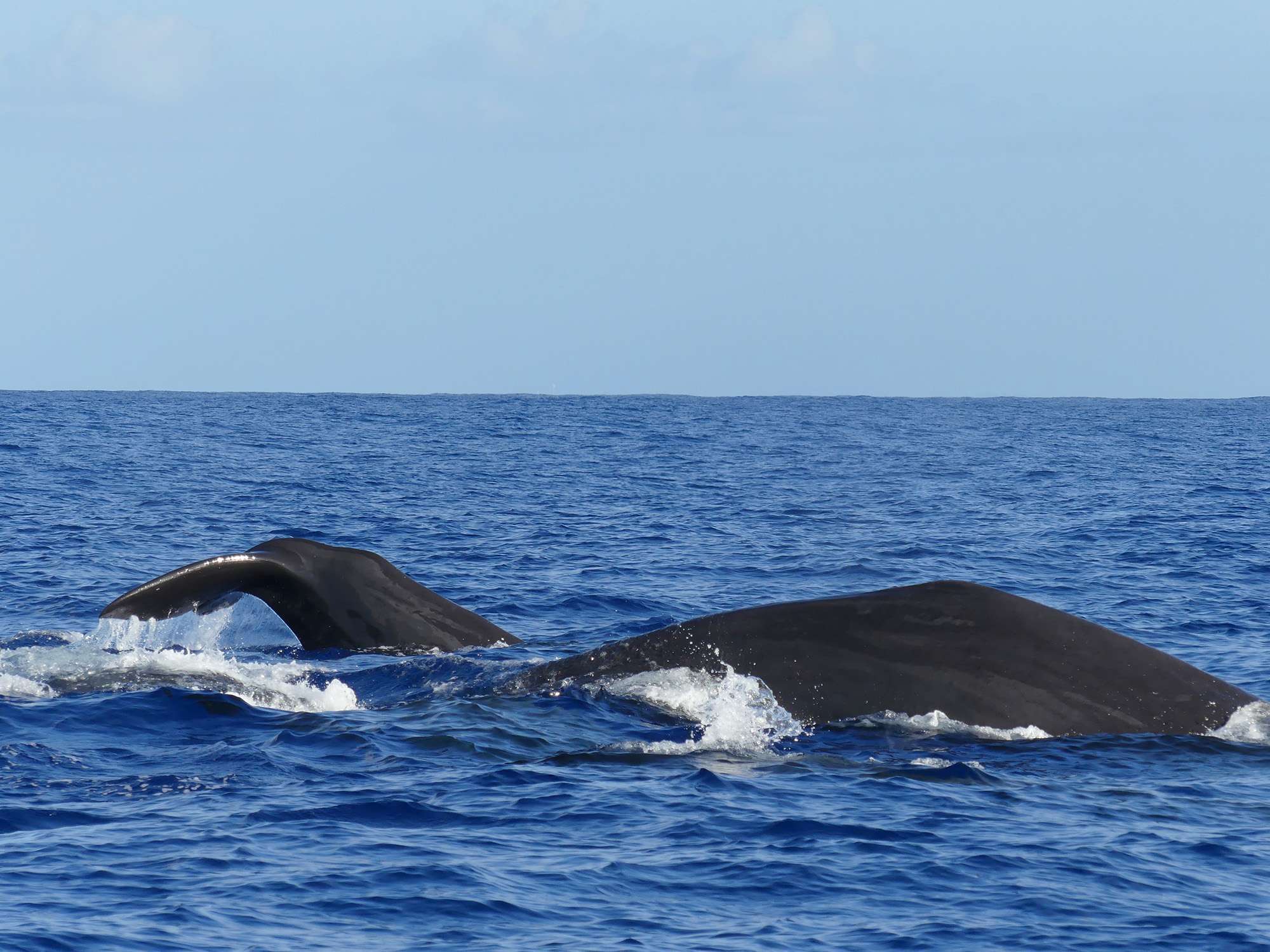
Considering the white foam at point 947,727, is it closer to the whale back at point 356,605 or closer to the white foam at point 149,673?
the white foam at point 149,673

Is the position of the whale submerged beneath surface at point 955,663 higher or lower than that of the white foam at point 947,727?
higher

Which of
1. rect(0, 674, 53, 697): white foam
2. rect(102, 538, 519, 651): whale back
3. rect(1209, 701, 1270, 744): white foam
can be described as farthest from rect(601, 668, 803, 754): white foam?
rect(0, 674, 53, 697): white foam

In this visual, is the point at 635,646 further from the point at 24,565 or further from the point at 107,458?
the point at 107,458

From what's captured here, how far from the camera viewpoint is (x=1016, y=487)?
133ft

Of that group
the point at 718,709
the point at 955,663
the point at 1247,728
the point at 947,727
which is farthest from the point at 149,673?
the point at 1247,728

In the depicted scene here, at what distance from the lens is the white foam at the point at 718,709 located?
10422 mm

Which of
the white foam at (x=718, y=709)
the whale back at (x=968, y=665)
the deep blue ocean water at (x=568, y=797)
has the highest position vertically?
the whale back at (x=968, y=665)

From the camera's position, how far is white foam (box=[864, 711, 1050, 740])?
403 inches

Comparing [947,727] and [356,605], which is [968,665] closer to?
[947,727]

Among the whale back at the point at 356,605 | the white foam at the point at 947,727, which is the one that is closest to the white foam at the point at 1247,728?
the white foam at the point at 947,727

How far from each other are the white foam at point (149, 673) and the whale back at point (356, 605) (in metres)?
0.45

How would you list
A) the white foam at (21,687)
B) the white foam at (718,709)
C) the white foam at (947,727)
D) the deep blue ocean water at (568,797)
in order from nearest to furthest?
1. the deep blue ocean water at (568,797)
2. the white foam at (947,727)
3. the white foam at (718,709)
4. the white foam at (21,687)

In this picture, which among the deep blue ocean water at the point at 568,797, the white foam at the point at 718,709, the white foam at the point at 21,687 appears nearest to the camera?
the deep blue ocean water at the point at 568,797

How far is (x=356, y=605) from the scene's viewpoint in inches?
549
